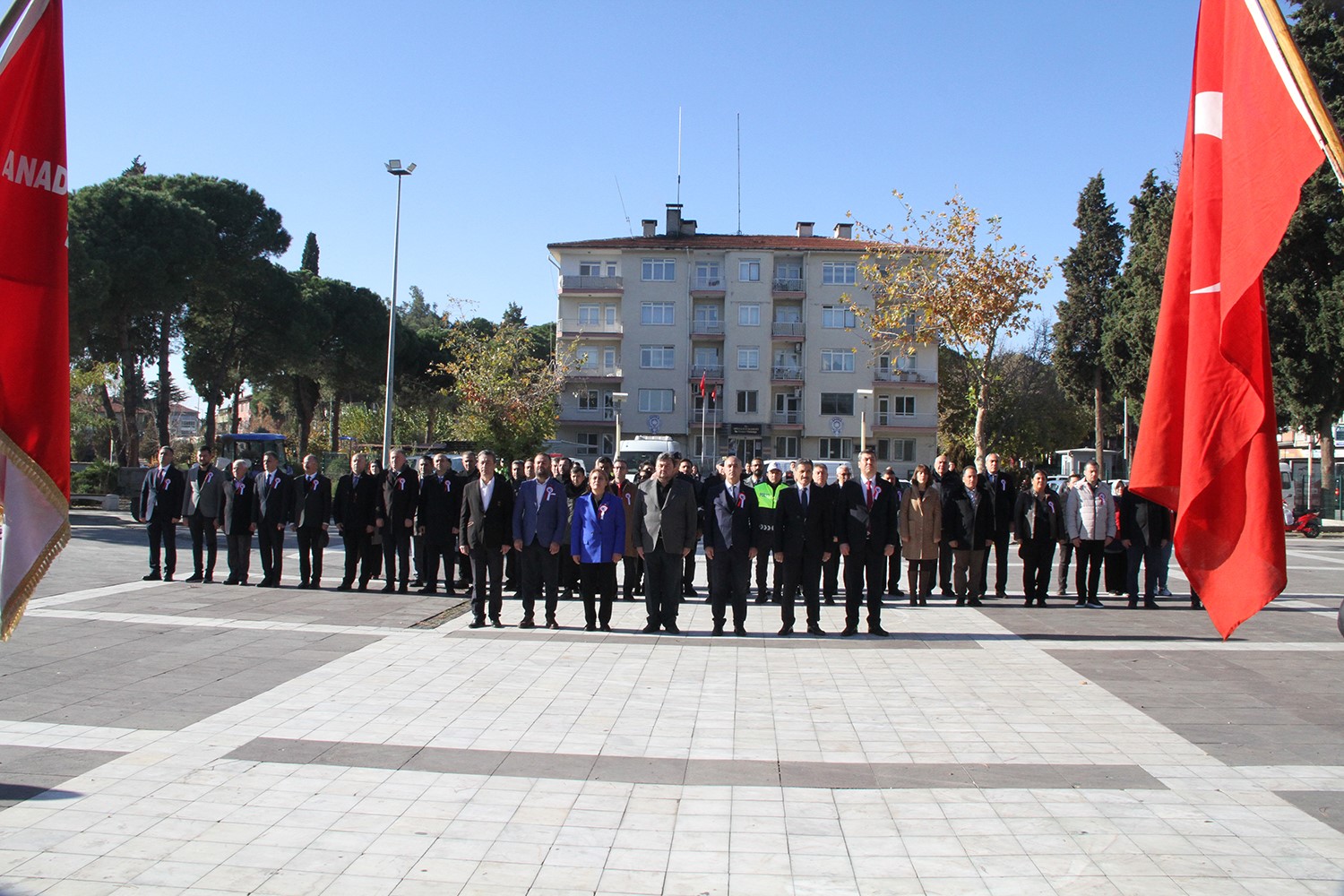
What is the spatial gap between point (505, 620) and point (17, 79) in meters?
9.15

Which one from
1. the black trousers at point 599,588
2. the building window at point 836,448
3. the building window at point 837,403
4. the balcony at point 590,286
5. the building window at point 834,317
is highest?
the balcony at point 590,286

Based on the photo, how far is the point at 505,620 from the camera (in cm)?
1238

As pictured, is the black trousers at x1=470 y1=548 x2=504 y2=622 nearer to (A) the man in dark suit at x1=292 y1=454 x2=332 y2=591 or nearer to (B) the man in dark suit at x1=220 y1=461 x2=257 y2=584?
(A) the man in dark suit at x1=292 y1=454 x2=332 y2=591

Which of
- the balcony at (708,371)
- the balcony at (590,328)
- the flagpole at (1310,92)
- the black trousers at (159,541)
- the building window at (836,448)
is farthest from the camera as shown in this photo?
the balcony at (590,328)

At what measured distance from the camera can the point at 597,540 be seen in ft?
39.4

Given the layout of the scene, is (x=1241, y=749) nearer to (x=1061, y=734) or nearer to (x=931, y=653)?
(x=1061, y=734)

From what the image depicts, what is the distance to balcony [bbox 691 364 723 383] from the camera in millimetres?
63625

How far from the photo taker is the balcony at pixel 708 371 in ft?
209

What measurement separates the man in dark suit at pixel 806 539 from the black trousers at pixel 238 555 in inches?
332

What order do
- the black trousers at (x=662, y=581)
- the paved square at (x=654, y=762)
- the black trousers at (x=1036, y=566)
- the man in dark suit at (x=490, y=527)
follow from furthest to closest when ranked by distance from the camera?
the black trousers at (x=1036, y=566) → the man in dark suit at (x=490, y=527) → the black trousers at (x=662, y=581) → the paved square at (x=654, y=762)

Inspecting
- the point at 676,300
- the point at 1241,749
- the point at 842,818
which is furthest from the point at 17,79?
the point at 676,300

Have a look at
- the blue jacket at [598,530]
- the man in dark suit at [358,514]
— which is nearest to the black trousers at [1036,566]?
the blue jacket at [598,530]

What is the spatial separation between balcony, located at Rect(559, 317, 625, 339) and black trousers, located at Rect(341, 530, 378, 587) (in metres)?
49.1

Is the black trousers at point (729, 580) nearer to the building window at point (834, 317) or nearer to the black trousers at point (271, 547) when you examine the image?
the black trousers at point (271, 547)
